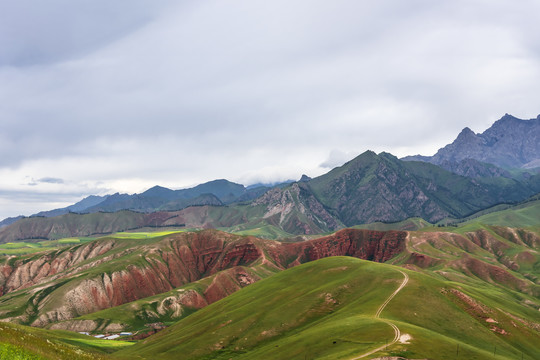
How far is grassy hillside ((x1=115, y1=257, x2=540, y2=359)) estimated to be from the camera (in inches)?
3182

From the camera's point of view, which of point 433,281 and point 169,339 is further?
point 169,339

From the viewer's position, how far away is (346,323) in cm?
9531

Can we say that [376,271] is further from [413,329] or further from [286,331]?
[413,329]

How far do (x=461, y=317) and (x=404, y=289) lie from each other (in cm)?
1826

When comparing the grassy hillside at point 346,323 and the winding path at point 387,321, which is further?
the grassy hillside at point 346,323

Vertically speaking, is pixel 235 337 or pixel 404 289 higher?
pixel 404 289

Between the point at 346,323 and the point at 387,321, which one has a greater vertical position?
the point at 387,321

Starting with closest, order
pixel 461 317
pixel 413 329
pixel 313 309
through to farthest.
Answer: pixel 413 329 < pixel 461 317 < pixel 313 309

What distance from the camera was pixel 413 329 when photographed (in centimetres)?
8425

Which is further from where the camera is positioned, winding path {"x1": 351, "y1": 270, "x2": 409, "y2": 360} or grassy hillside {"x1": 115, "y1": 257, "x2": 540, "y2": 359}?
grassy hillside {"x1": 115, "y1": 257, "x2": 540, "y2": 359}

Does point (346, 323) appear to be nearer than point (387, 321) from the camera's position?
No

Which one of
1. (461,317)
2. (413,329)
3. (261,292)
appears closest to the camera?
(413,329)

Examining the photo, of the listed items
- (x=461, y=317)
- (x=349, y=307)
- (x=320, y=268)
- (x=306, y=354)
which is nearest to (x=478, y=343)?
(x=461, y=317)

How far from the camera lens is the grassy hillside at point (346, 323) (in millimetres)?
80812
